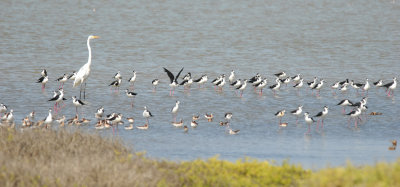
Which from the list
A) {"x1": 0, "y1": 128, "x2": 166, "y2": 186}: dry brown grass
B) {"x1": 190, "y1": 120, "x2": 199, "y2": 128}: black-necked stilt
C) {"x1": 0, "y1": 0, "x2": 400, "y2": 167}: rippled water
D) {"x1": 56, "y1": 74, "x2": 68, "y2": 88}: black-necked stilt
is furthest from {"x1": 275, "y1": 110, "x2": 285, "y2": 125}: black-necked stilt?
{"x1": 56, "y1": 74, "x2": 68, "y2": 88}: black-necked stilt

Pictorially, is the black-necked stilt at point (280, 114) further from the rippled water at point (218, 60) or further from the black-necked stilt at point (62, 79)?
the black-necked stilt at point (62, 79)

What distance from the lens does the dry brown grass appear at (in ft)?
36.5

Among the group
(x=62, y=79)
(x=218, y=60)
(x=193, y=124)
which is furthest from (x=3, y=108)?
(x=218, y=60)

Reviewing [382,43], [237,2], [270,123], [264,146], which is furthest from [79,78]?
[237,2]

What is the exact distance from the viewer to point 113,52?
43750 mm

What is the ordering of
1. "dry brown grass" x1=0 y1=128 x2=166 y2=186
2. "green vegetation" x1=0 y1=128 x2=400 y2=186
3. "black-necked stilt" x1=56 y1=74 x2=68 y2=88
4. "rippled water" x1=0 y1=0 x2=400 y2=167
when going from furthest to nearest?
"black-necked stilt" x1=56 y1=74 x2=68 y2=88, "rippled water" x1=0 y1=0 x2=400 y2=167, "dry brown grass" x1=0 y1=128 x2=166 y2=186, "green vegetation" x1=0 y1=128 x2=400 y2=186

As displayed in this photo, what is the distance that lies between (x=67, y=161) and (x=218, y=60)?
29.4 meters

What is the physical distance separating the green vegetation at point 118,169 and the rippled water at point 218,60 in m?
3.19

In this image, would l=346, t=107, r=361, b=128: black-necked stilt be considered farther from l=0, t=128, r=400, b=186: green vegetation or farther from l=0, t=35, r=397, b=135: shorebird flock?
l=0, t=128, r=400, b=186: green vegetation

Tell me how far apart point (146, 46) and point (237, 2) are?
30025mm

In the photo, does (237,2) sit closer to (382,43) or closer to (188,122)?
(382,43)

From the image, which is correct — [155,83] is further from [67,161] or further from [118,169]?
[118,169]

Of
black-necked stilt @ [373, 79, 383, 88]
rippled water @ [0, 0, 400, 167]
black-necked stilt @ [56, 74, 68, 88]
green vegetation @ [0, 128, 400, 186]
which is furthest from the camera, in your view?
black-necked stilt @ [373, 79, 383, 88]

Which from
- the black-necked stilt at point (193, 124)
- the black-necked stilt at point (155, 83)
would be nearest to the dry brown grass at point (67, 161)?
the black-necked stilt at point (193, 124)
